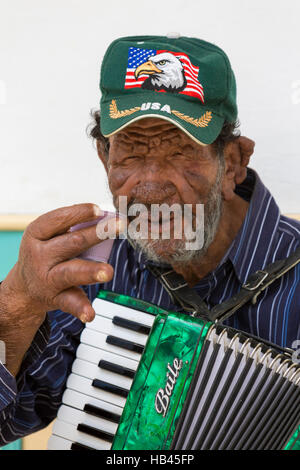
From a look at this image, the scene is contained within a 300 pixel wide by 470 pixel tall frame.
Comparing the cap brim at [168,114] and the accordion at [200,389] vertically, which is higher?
the cap brim at [168,114]

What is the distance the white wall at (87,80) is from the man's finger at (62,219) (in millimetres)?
946

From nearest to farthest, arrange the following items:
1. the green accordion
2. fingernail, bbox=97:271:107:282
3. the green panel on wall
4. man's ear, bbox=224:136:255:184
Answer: fingernail, bbox=97:271:107:282 < the green accordion < man's ear, bbox=224:136:255:184 < the green panel on wall

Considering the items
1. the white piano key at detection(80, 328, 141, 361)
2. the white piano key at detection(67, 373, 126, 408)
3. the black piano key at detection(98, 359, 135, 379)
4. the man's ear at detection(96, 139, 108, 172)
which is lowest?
the white piano key at detection(67, 373, 126, 408)

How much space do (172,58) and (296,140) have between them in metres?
0.67

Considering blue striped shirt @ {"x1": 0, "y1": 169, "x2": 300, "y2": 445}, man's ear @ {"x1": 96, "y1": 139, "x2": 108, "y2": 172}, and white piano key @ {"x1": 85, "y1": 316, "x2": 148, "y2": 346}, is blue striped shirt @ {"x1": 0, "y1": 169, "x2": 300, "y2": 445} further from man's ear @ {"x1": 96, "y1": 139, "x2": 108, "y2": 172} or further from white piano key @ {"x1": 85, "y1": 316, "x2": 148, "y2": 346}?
man's ear @ {"x1": 96, "y1": 139, "x2": 108, "y2": 172}

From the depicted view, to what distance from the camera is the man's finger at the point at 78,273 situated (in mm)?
787

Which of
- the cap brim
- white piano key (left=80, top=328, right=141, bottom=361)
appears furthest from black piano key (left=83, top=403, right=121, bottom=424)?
the cap brim

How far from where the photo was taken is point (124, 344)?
3.30 feet

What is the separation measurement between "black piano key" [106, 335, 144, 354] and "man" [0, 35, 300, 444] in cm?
12

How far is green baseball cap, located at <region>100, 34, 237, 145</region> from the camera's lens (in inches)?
41.5

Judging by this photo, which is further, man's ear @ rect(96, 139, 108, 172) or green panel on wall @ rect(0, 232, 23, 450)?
green panel on wall @ rect(0, 232, 23, 450)

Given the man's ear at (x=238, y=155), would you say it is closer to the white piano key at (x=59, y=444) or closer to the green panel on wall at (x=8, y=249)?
the white piano key at (x=59, y=444)

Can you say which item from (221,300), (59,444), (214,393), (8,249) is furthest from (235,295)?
(8,249)

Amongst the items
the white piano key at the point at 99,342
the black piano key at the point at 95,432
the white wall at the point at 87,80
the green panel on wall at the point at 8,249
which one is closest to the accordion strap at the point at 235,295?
the white piano key at the point at 99,342
